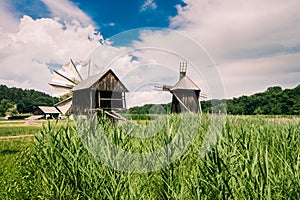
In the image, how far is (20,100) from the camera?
110 m

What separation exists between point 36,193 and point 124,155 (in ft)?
6.09

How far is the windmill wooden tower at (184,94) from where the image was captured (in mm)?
29656

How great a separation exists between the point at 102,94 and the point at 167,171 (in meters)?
27.3

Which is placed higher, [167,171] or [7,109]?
[7,109]

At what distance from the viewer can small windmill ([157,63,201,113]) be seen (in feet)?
97.3

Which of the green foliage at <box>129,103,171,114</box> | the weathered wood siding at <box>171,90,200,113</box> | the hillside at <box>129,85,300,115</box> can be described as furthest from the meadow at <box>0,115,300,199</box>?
the hillside at <box>129,85,300,115</box>

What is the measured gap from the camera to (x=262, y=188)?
2.12 meters

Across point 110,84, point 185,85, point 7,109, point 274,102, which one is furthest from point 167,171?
point 7,109

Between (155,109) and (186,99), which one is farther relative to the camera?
(186,99)

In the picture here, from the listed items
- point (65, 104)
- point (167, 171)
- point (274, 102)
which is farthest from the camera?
point (274, 102)

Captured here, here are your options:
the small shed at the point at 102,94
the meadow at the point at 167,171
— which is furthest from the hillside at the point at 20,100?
the meadow at the point at 167,171

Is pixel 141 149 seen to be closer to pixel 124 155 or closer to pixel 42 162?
pixel 124 155

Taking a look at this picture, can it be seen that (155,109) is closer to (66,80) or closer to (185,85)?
(185,85)

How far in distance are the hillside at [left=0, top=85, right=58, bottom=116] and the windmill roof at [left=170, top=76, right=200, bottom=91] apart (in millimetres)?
62783
